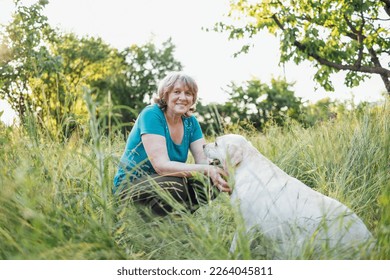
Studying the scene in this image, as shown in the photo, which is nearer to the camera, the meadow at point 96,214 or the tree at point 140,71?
the meadow at point 96,214

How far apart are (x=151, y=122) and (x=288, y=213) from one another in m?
1.53

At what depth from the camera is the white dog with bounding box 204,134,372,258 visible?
2.49m

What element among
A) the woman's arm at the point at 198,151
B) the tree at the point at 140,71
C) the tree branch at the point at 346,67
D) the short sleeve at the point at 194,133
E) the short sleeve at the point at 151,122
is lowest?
the woman's arm at the point at 198,151

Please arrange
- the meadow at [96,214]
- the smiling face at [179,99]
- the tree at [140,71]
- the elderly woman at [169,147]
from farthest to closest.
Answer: the tree at [140,71] < the smiling face at [179,99] < the elderly woman at [169,147] < the meadow at [96,214]

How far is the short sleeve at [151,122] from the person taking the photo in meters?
3.91

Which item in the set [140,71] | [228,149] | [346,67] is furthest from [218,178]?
[140,71]

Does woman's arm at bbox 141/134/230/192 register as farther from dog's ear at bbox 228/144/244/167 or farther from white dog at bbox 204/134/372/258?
white dog at bbox 204/134/372/258

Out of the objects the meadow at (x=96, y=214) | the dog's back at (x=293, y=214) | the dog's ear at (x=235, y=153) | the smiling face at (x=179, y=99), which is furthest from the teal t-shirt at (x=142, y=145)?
the dog's back at (x=293, y=214)

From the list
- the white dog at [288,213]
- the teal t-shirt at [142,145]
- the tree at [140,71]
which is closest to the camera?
the white dog at [288,213]

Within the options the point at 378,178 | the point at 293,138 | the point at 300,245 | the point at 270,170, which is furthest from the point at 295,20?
the point at 300,245

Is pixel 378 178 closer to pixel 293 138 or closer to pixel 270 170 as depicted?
pixel 270 170

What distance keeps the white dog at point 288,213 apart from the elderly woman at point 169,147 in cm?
26

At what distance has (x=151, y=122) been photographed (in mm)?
3941

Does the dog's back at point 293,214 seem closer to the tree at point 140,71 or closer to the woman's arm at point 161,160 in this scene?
the woman's arm at point 161,160
